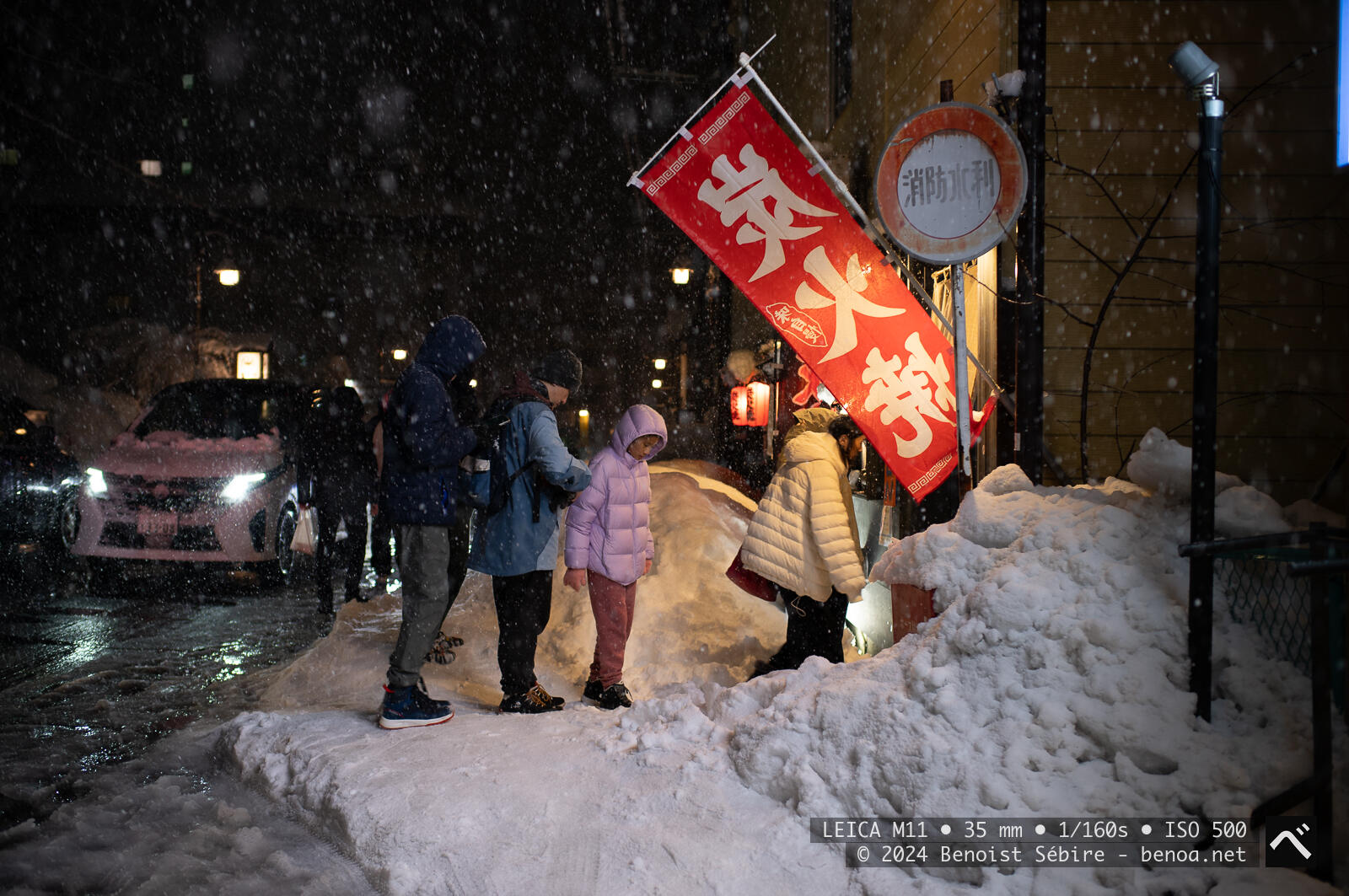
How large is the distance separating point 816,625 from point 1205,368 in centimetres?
314

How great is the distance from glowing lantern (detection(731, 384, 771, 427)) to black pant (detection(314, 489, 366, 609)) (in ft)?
23.1

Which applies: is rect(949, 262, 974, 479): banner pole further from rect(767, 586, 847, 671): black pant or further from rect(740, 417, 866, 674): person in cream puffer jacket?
rect(767, 586, 847, 671): black pant

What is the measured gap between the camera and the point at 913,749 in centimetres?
302

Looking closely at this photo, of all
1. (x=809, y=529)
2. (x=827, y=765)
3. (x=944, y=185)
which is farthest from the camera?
(x=809, y=529)

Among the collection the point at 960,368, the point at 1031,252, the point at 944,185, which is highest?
the point at 944,185

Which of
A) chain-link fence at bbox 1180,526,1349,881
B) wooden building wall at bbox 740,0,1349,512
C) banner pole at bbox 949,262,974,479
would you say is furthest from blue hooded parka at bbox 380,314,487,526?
wooden building wall at bbox 740,0,1349,512

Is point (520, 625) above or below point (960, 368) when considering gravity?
below

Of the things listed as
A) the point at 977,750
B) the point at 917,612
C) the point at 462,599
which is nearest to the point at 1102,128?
the point at 917,612

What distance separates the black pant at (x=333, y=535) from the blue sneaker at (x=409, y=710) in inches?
152

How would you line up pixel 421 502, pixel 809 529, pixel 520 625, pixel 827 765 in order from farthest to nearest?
pixel 809 529 → pixel 520 625 → pixel 421 502 → pixel 827 765

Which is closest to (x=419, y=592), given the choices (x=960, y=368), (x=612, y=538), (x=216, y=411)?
(x=612, y=538)

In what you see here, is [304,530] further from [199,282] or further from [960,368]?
[199,282]

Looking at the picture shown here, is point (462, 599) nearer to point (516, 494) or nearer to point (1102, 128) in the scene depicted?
point (516, 494)

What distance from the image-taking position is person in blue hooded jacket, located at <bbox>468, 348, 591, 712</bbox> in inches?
187
